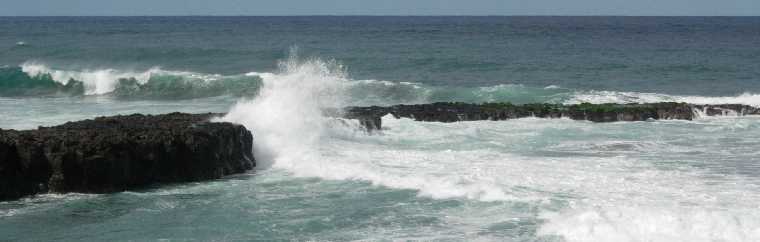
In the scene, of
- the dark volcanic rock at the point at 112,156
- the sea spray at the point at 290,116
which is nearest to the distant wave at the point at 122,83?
the sea spray at the point at 290,116

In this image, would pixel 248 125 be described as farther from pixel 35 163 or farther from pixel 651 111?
pixel 651 111

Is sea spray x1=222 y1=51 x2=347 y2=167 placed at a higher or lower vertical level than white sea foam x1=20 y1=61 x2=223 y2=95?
lower

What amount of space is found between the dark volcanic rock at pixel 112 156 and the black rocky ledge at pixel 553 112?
24.6 feet

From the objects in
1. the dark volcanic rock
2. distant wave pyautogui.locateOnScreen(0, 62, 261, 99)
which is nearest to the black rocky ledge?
the dark volcanic rock

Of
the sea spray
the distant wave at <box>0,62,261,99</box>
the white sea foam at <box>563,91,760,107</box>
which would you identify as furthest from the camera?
the distant wave at <box>0,62,261,99</box>

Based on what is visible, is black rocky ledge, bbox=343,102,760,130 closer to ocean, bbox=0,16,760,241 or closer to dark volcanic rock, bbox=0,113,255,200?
ocean, bbox=0,16,760,241

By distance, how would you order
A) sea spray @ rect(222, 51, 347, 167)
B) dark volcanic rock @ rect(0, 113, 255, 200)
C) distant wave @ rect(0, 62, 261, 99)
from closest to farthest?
dark volcanic rock @ rect(0, 113, 255, 200) < sea spray @ rect(222, 51, 347, 167) < distant wave @ rect(0, 62, 261, 99)

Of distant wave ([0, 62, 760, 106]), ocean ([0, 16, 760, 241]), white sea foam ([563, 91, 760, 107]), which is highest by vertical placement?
distant wave ([0, 62, 760, 106])

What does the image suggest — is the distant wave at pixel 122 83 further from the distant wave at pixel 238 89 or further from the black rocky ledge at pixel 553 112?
the black rocky ledge at pixel 553 112

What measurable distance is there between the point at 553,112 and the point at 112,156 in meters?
13.0

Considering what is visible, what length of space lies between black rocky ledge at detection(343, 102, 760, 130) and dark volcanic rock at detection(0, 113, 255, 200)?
750cm

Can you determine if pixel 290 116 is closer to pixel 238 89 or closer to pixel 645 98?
pixel 645 98

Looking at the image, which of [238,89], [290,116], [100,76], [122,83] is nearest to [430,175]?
[290,116]

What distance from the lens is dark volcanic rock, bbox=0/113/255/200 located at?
13148 millimetres
